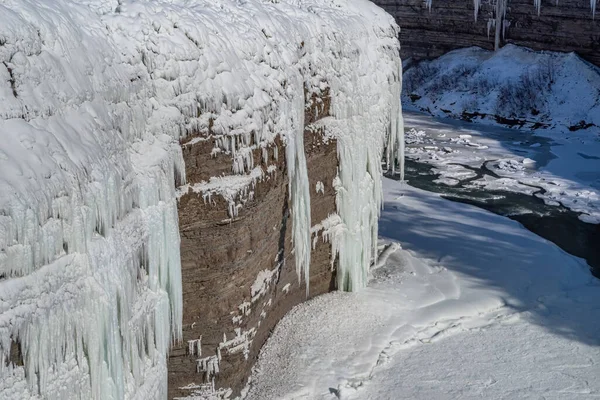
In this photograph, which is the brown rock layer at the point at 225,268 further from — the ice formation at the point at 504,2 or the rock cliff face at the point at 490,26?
the rock cliff face at the point at 490,26

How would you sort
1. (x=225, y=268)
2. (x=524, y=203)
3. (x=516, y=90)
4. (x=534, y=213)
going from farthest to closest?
(x=516, y=90), (x=524, y=203), (x=534, y=213), (x=225, y=268)

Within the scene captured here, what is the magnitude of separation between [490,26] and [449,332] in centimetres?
1990

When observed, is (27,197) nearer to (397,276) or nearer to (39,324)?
(39,324)

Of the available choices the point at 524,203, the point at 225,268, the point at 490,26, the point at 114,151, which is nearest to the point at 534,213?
the point at 524,203

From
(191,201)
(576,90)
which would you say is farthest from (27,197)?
(576,90)

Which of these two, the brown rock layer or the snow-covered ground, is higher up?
the brown rock layer

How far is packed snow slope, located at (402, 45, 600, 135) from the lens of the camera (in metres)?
21.8

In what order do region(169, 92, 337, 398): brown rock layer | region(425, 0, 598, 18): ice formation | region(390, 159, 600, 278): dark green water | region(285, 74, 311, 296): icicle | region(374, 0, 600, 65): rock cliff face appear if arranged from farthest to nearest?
region(374, 0, 600, 65): rock cliff face → region(425, 0, 598, 18): ice formation → region(390, 159, 600, 278): dark green water → region(285, 74, 311, 296): icicle → region(169, 92, 337, 398): brown rock layer

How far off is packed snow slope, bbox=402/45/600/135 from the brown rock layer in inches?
622

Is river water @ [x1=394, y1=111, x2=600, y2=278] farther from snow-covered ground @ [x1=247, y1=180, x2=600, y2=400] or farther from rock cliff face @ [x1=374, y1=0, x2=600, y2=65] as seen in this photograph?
rock cliff face @ [x1=374, y1=0, x2=600, y2=65]

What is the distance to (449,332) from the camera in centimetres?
809

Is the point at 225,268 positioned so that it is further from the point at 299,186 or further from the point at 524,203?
the point at 524,203

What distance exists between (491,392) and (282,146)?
2.97 meters

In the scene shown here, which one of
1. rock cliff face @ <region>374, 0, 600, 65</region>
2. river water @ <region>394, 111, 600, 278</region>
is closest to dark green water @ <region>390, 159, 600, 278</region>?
river water @ <region>394, 111, 600, 278</region>
